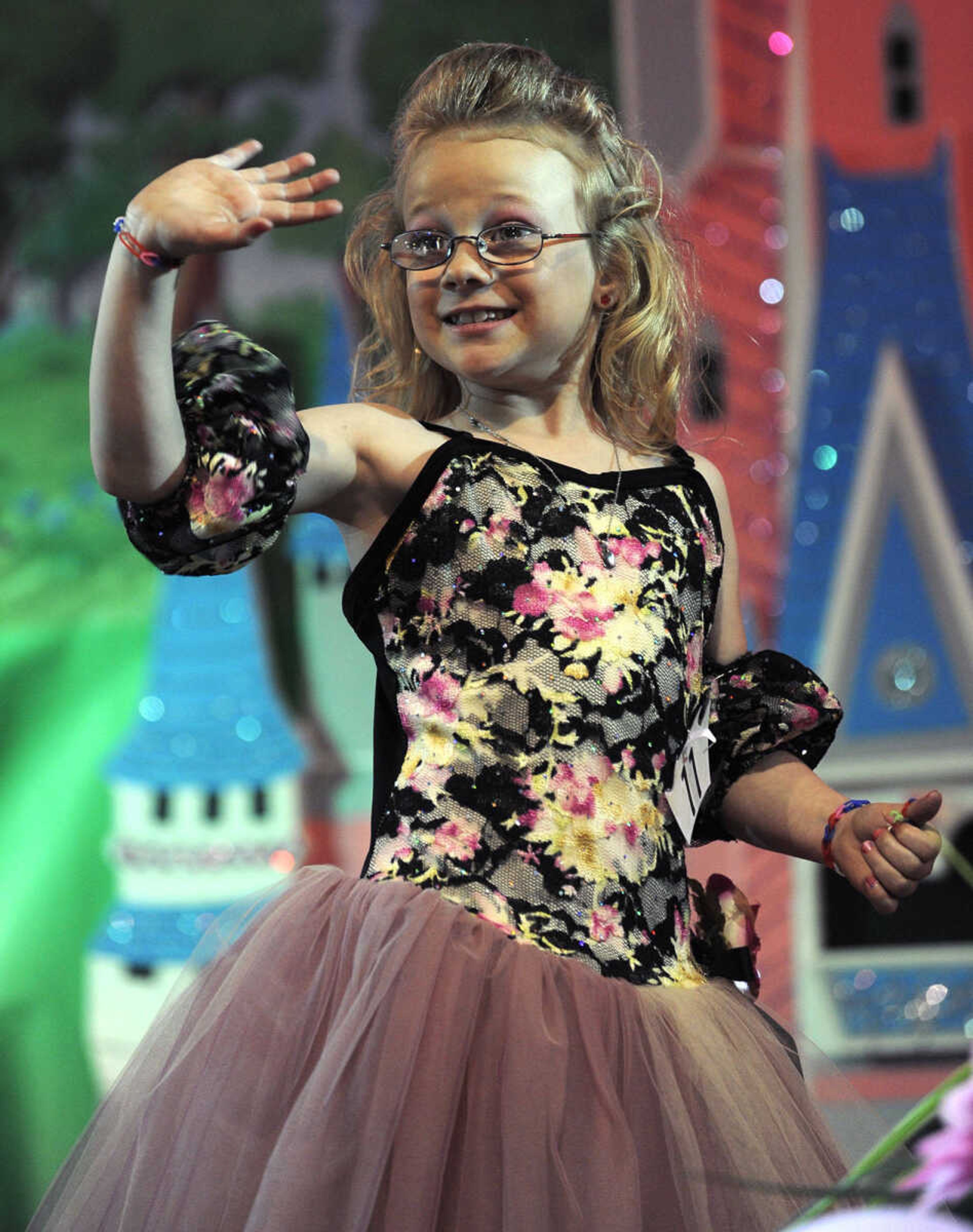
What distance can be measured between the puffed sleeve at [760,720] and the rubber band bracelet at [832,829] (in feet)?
0.30

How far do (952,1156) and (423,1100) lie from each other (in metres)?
0.49

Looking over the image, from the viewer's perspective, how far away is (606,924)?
923 millimetres

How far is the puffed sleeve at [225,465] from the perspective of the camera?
0.83 m

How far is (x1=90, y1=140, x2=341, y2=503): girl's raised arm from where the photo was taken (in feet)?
2.46

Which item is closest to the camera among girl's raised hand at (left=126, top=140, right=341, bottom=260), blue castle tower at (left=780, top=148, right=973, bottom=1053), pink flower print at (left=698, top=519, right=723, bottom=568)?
girl's raised hand at (left=126, top=140, right=341, bottom=260)

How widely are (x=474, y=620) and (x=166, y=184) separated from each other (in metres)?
0.35

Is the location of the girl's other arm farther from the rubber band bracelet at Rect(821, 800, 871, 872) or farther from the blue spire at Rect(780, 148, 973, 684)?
the blue spire at Rect(780, 148, 973, 684)

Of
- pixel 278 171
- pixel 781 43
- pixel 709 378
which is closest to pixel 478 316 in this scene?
pixel 278 171

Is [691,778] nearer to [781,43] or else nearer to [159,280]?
[159,280]

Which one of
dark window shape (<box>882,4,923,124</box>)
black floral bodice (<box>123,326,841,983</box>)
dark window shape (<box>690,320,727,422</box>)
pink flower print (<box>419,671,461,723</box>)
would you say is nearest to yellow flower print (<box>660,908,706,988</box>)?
black floral bodice (<box>123,326,841,983</box>)

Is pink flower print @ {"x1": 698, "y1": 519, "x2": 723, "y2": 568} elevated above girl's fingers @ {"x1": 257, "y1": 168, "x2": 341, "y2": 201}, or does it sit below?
below

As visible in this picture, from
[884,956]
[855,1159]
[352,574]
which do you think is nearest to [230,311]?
[884,956]

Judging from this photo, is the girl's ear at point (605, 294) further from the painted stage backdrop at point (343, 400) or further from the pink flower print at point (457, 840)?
the painted stage backdrop at point (343, 400)

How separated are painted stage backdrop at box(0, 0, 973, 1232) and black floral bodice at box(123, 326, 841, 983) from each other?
174cm
